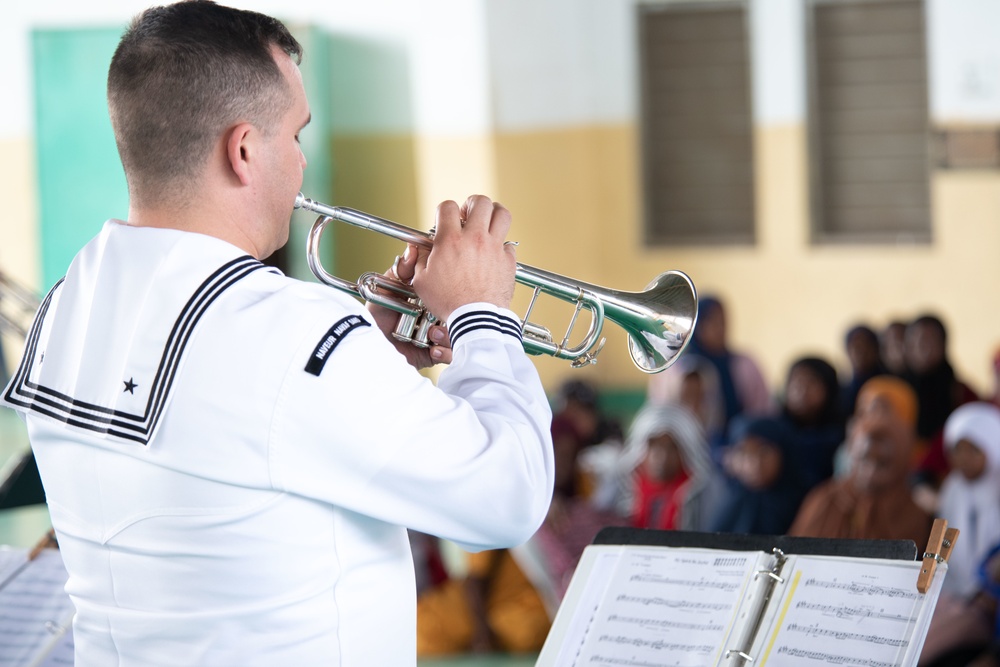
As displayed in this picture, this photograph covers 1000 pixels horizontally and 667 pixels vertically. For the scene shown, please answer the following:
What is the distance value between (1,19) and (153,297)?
672 centimetres

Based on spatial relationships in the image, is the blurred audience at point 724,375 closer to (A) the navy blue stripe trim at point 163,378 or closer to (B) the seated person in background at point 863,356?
(B) the seated person in background at point 863,356

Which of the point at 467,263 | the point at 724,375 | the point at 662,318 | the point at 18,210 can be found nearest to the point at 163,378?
the point at 467,263

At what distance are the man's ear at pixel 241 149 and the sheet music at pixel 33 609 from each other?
1109 millimetres

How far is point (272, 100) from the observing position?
4.57 feet

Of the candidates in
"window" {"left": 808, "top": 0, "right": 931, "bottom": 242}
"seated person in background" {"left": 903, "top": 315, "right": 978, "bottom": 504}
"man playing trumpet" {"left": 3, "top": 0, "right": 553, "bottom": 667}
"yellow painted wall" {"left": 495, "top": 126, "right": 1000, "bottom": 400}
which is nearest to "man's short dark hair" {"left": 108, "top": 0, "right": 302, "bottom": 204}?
"man playing trumpet" {"left": 3, "top": 0, "right": 553, "bottom": 667}

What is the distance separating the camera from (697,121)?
9266mm

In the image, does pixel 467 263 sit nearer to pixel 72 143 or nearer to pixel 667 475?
pixel 667 475

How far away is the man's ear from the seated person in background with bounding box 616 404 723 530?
11.5 feet

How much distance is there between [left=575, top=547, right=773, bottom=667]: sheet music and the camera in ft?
5.97

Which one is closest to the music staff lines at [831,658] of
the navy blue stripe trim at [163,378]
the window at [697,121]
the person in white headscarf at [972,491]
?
the navy blue stripe trim at [163,378]

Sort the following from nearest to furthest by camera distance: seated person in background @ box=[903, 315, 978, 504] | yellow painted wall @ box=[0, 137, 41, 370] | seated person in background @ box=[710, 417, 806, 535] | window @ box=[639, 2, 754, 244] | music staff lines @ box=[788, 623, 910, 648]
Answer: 1. music staff lines @ box=[788, 623, 910, 648]
2. seated person in background @ box=[710, 417, 806, 535]
3. seated person in background @ box=[903, 315, 978, 504]
4. yellow painted wall @ box=[0, 137, 41, 370]
5. window @ box=[639, 2, 754, 244]

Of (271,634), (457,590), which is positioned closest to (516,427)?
(271,634)

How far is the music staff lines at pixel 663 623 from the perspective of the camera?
1819 millimetres

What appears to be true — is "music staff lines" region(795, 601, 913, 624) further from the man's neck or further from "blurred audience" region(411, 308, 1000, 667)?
"blurred audience" region(411, 308, 1000, 667)
